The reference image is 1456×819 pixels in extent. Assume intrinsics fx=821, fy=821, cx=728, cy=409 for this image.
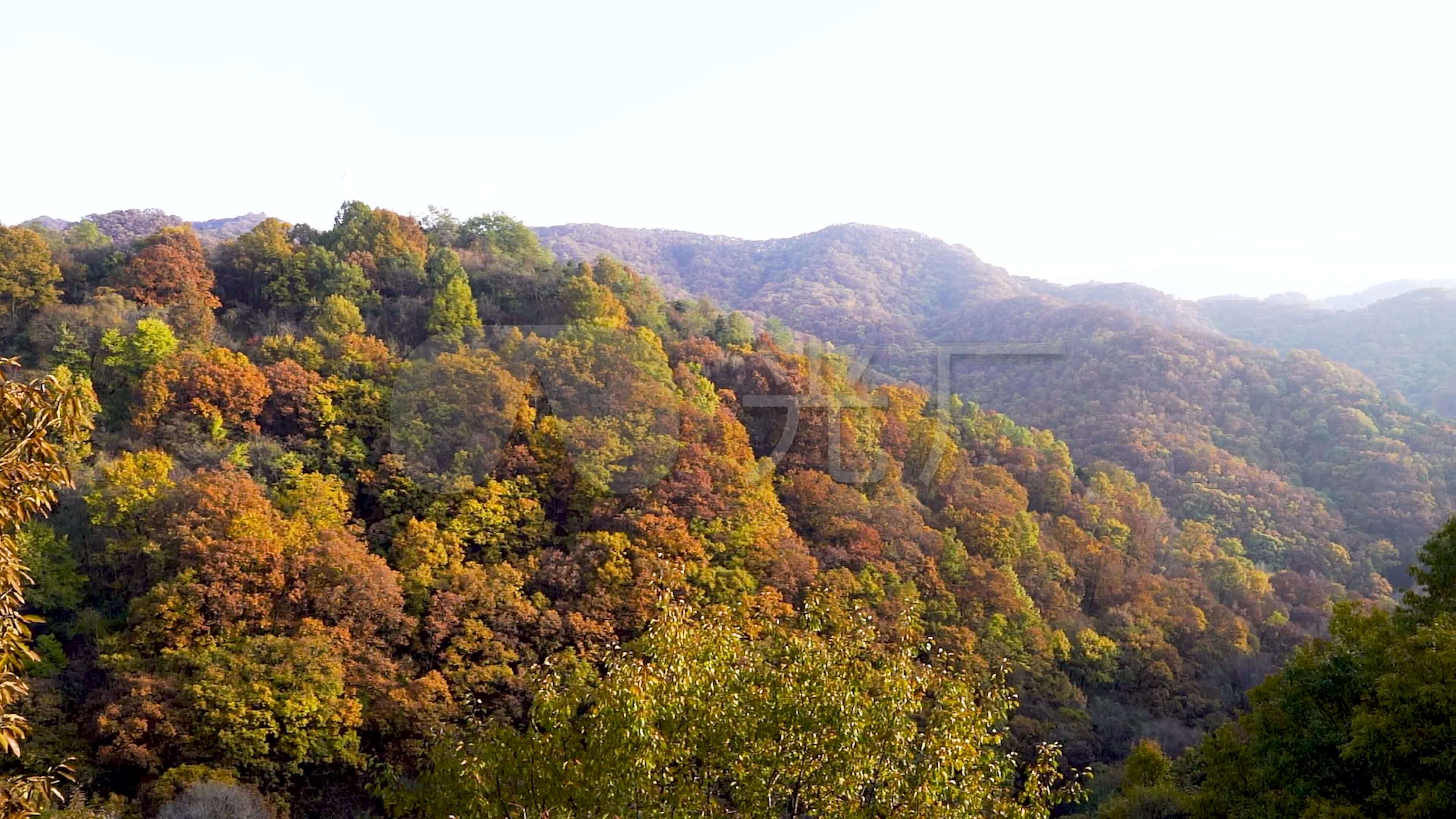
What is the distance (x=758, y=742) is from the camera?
7.98 m

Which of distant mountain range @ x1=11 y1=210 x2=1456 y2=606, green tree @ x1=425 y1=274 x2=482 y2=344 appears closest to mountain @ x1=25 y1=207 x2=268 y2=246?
distant mountain range @ x1=11 y1=210 x2=1456 y2=606

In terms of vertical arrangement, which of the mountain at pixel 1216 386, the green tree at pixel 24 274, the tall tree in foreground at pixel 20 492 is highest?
the green tree at pixel 24 274

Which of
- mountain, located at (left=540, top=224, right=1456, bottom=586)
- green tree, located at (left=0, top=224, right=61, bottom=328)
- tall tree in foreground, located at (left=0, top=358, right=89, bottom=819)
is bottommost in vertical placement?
mountain, located at (left=540, top=224, right=1456, bottom=586)

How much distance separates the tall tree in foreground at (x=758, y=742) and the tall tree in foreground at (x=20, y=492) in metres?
4.34

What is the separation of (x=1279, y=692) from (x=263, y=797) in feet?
55.2

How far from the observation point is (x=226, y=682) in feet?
51.2

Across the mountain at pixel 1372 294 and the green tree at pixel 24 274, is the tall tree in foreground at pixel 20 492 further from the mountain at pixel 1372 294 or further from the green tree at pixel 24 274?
the mountain at pixel 1372 294

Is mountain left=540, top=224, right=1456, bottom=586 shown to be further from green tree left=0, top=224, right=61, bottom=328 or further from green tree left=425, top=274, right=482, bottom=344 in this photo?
green tree left=0, top=224, right=61, bottom=328

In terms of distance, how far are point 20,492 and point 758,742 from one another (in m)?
6.13

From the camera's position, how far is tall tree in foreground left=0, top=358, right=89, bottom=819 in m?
3.91

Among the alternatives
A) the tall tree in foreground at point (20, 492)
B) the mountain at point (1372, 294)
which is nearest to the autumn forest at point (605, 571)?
the tall tree in foreground at point (20, 492)

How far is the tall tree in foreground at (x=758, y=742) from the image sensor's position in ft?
25.5

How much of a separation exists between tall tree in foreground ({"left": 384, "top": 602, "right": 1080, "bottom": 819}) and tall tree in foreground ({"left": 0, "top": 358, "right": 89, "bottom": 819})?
434 cm

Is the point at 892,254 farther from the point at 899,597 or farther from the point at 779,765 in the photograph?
the point at 779,765
